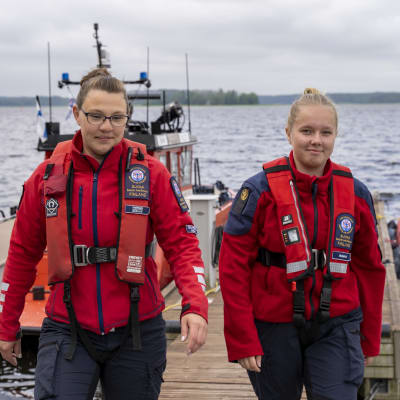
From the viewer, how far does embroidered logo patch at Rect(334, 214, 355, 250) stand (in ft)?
9.43

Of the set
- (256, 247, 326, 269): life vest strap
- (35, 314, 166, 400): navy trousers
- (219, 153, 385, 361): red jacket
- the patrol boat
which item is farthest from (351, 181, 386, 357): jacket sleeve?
the patrol boat

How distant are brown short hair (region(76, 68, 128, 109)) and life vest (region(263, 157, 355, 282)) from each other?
2.56ft

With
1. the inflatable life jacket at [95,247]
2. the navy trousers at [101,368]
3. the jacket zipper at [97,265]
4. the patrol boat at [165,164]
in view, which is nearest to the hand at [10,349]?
the navy trousers at [101,368]

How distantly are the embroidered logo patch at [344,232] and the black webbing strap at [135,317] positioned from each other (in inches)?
34.9

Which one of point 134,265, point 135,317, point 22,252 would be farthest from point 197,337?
point 22,252

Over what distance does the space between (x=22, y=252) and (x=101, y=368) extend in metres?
0.60

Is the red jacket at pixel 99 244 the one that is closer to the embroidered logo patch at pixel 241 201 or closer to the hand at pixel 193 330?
the hand at pixel 193 330

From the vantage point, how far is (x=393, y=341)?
588 cm

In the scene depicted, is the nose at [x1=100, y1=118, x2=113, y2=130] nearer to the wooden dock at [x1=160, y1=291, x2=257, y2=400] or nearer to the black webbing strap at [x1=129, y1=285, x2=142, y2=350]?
the black webbing strap at [x1=129, y1=285, x2=142, y2=350]

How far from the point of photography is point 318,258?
2908 millimetres

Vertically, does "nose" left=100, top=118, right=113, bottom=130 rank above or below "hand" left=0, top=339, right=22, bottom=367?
above

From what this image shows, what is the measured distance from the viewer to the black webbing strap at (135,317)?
2689mm

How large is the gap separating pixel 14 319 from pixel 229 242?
1.00 m

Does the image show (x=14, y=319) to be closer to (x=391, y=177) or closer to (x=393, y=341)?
(x=393, y=341)
